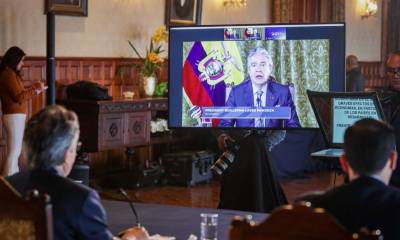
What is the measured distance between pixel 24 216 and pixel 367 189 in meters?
1.04

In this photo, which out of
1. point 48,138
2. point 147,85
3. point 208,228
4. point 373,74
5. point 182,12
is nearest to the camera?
point 48,138

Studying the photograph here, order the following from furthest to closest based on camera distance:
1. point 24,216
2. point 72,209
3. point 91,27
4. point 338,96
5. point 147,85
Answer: point 147,85 < point 91,27 < point 338,96 < point 72,209 < point 24,216

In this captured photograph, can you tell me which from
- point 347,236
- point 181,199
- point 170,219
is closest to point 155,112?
point 181,199

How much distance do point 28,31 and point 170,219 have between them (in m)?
4.93

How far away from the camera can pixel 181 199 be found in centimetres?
781

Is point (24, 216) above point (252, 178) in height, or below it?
above

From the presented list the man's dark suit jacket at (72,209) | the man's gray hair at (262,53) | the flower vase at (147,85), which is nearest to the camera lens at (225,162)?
the man's gray hair at (262,53)

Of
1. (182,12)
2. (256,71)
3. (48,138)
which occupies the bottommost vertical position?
(48,138)

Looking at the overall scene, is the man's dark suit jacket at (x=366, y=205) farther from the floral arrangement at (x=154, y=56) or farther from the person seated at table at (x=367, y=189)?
the floral arrangement at (x=154, y=56)

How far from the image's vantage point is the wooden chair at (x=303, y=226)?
2.06 metres

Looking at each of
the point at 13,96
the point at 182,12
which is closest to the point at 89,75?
the point at 13,96

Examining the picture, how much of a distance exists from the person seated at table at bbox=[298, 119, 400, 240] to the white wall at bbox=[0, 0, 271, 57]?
230 inches

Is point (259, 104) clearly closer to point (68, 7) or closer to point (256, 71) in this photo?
point (256, 71)

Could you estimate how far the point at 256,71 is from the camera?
4988 millimetres
